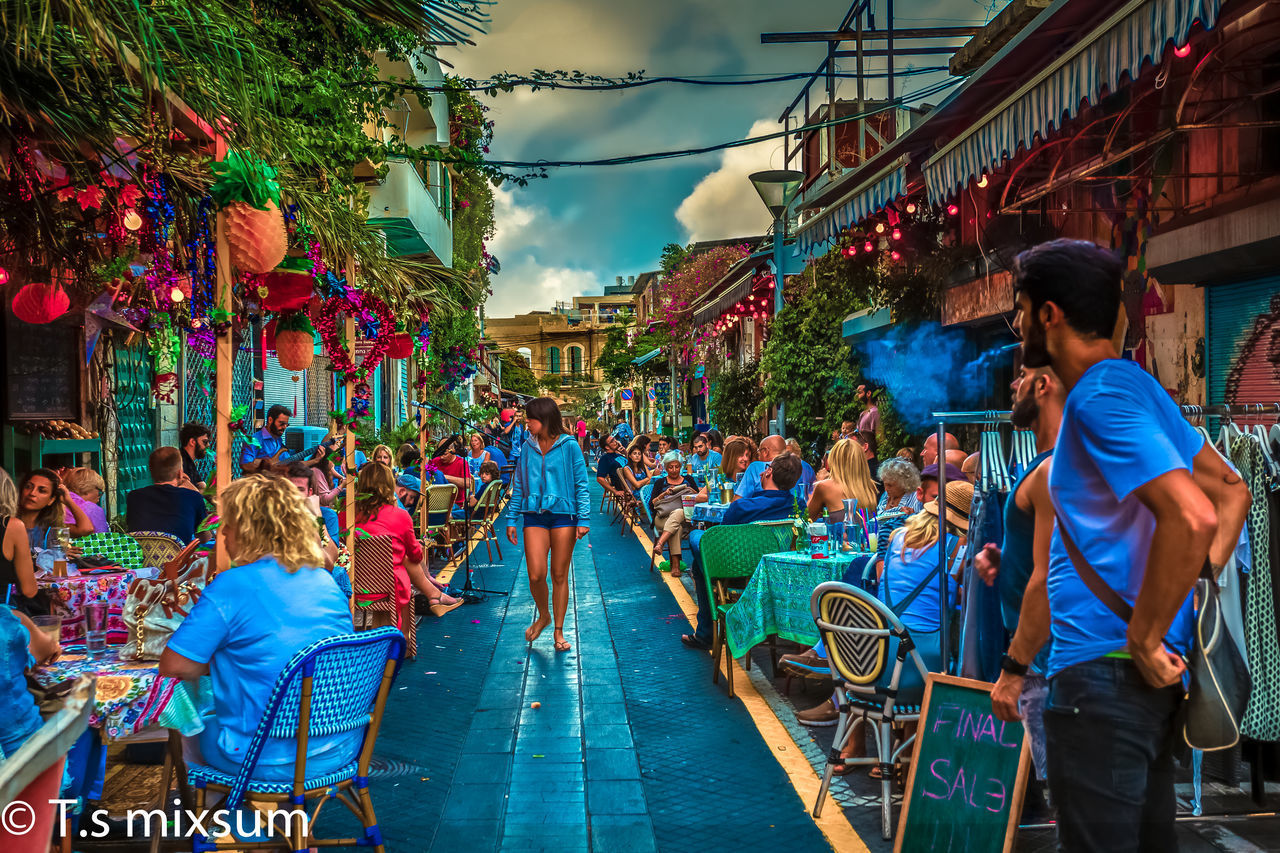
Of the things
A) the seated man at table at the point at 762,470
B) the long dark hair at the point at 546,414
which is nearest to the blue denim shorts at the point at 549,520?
the long dark hair at the point at 546,414

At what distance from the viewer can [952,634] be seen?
4.88 m

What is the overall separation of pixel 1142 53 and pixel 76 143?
15.7 feet

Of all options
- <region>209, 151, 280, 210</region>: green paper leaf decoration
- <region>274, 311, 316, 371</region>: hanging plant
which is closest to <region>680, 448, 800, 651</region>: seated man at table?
<region>274, 311, 316, 371</region>: hanging plant

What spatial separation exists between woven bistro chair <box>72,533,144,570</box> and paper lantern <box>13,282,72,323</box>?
81.0 inches

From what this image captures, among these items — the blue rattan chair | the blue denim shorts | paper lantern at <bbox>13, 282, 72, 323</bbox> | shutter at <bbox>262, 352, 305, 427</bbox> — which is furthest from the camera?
shutter at <bbox>262, 352, 305, 427</bbox>

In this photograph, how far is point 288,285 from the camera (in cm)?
664

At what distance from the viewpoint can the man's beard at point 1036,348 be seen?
2.60m

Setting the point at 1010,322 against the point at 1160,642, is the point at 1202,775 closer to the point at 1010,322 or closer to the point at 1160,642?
the point at 1160,642

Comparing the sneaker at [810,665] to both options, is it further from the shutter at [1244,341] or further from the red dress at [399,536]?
the shutter at [1244,341]

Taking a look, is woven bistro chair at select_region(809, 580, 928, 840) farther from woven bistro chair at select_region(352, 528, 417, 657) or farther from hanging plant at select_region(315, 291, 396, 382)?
hanging plant at select_region(315, 291, 396, 382)

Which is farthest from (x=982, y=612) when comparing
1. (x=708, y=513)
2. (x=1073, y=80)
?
(x=708, y=513)

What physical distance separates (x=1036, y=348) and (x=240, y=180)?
3.62 meters

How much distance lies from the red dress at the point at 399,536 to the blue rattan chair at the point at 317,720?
4070 millimetres

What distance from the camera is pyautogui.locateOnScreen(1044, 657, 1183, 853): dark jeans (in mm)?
2389
